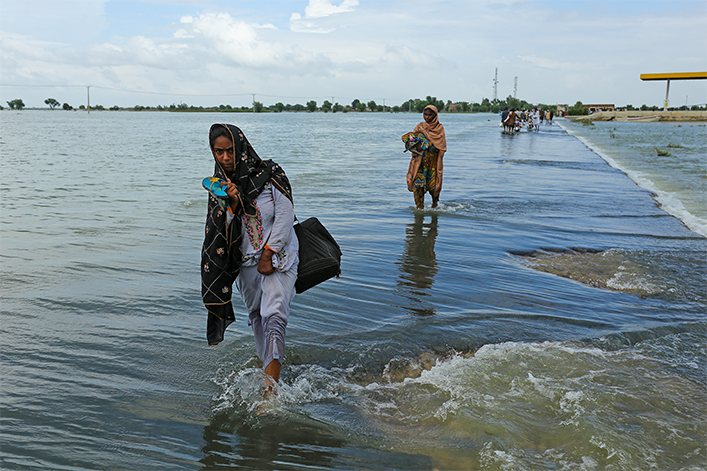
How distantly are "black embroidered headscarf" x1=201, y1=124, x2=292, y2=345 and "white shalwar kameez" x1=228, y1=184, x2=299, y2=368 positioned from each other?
0.16 ft

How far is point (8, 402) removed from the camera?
347 centimetres

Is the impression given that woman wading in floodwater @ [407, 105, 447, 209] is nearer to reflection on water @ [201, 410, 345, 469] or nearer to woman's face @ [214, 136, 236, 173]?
woman's face @ [214, 136, 236, 173]

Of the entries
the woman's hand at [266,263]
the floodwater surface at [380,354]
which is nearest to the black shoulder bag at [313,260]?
the woman's hand at [266,263]

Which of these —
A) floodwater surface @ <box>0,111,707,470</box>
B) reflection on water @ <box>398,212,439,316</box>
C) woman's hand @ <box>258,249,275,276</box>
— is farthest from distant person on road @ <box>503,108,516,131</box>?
woman's hand @ <box>258,249,275,276</box>

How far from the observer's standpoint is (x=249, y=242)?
3305 mm

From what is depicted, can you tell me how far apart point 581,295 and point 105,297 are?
4.60m

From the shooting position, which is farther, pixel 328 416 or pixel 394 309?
pixel 394 309

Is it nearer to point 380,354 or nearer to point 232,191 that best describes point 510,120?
point 380,354

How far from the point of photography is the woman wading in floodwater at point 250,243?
318 cm

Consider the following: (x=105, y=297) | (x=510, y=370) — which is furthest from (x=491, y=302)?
(x=105, y=297)

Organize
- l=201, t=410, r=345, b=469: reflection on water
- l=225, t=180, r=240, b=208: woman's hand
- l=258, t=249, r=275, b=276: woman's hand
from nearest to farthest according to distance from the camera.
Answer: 1. l=201, t=410, r=345, b=469: reflection on water
2. l=225, t=180, r=240, b=208: woman's hand
3. l=258, t=249, r=275, b=276: woman's hand

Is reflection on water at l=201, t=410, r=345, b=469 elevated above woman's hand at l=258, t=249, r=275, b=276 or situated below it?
below

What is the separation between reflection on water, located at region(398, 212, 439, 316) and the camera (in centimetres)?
545

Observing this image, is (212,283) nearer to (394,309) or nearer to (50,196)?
(394,309)
